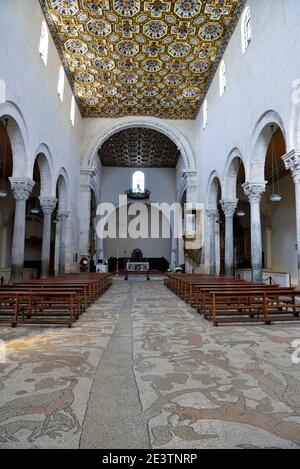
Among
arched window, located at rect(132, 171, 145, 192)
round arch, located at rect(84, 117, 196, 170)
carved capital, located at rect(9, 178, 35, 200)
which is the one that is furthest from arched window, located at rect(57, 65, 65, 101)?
arched window, located at rect(132, 171, 145, 192)

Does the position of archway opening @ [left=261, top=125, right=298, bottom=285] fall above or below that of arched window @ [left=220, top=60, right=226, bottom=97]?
below

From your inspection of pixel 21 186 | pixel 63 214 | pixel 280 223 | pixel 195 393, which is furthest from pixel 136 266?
pixel 195 393

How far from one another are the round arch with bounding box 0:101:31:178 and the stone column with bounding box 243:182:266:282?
8057mm

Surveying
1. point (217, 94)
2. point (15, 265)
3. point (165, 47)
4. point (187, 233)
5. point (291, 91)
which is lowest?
point (15, 265)

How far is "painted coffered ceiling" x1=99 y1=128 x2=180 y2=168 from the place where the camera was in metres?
25.0

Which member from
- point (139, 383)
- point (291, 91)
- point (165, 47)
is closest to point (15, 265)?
point (139, 383)

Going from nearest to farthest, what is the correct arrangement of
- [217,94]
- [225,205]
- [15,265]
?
[15,265]
[225,205]
[217,94]

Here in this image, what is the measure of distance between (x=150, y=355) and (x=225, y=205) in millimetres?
11369

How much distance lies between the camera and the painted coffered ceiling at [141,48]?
41.4 ft

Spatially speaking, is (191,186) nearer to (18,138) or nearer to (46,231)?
(46,231)

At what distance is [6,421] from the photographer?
2584 mm

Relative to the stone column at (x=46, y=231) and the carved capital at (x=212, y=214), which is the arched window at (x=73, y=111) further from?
the carved capital at (x=212, y=214)

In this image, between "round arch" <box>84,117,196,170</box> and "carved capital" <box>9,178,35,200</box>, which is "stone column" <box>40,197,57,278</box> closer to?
"carved capital" <box>9,178,35,200</box>
